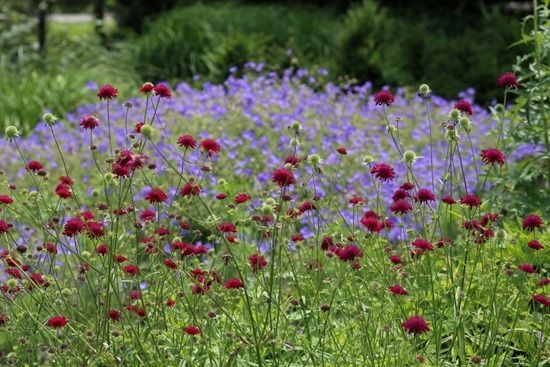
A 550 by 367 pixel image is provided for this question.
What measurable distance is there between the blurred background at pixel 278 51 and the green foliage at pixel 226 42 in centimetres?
1

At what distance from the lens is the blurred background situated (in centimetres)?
958

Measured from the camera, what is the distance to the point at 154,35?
1126 centimetres

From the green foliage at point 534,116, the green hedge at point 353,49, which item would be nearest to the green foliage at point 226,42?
the green hedge at point 353,49

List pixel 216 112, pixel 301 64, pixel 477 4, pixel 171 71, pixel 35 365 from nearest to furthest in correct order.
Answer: pixel 35 365, pixel 216 112, pixel 301 64, pixel 171 71, pixel 477 4

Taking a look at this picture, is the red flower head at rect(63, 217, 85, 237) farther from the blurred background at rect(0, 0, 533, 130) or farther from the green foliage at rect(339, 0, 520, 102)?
the green foliage at rect(339, 0, 520, 102)

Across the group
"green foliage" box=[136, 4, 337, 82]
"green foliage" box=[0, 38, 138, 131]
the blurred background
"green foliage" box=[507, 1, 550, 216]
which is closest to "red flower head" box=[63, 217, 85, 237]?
"green foliage" box=[507, 1, 550, 216]

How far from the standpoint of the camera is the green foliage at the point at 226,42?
10227 millimetres

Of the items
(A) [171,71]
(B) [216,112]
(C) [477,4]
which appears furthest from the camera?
(C) [477,4]

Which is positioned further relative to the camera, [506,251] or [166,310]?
[506,251]

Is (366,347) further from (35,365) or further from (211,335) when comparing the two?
(35,365)

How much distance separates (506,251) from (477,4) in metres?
9.84

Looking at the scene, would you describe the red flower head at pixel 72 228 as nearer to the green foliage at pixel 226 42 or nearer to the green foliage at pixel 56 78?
the green foliage at pixel 56 78

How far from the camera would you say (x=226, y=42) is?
10320mm

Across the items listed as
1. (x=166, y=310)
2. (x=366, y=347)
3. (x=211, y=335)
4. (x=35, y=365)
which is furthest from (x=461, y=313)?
(x=35, y=365)
